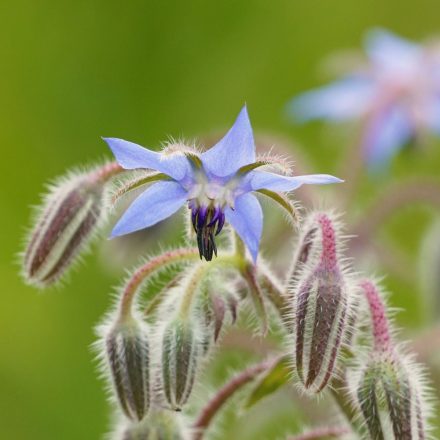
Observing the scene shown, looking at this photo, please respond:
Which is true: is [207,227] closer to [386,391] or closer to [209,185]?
[209,185]

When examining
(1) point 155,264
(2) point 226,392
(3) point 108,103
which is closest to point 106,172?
(1) point 155,264

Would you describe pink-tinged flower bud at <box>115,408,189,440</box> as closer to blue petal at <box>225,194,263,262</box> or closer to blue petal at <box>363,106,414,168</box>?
blue petal at <box>225,194,263,262</box>

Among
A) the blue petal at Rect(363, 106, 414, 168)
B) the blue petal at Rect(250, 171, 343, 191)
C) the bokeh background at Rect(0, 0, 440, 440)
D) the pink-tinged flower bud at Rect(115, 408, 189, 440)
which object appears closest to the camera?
the blue petal at Rect(250, 171, 343, 191)

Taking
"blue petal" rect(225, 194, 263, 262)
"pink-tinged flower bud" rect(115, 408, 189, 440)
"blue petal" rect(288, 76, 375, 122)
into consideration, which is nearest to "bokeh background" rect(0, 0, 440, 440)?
"blue petal" rect(288, 76, 375, 122)

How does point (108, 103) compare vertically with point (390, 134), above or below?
above

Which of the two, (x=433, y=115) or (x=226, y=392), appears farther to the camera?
(x=433, y=115)

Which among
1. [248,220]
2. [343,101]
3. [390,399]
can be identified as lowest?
[390,399]
